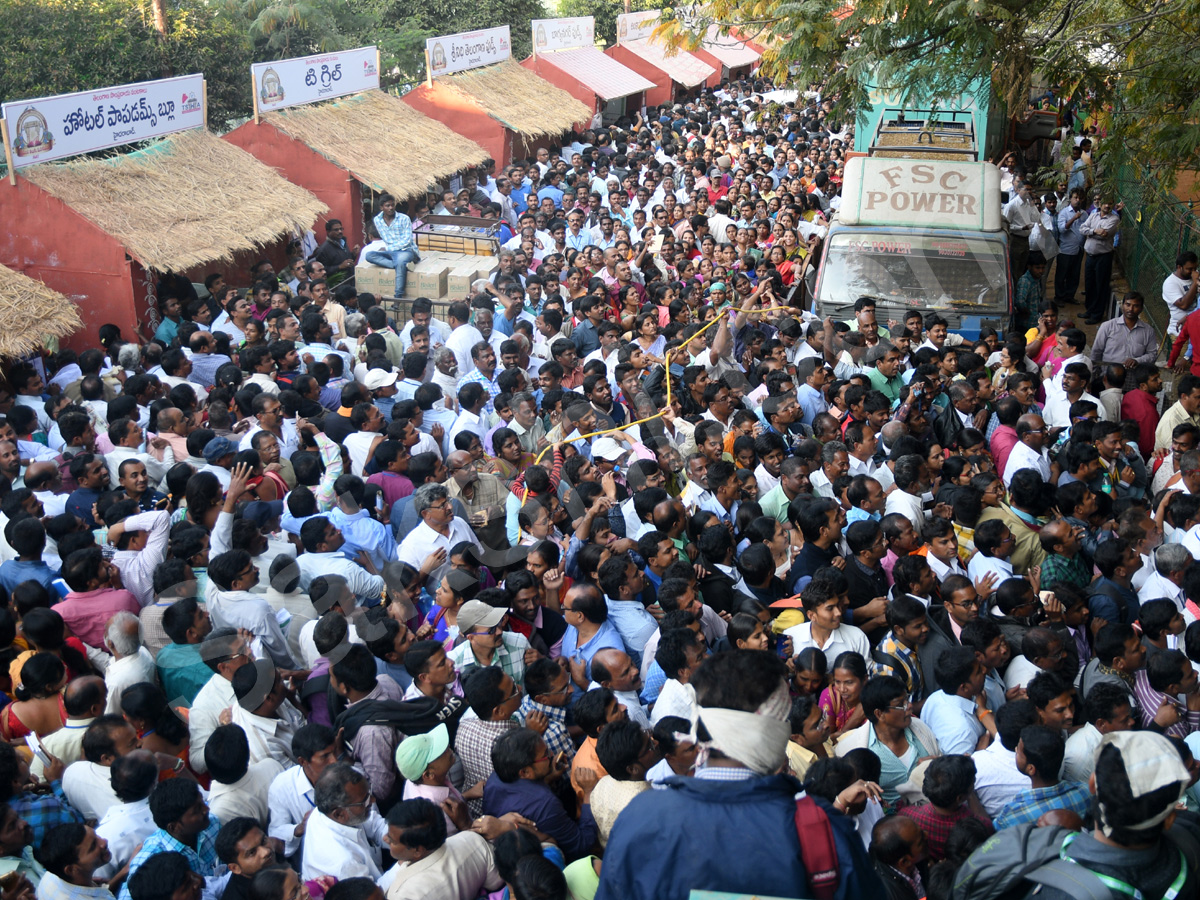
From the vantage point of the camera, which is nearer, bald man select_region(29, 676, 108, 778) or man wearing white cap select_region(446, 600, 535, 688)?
bald man select_region(29, 676, 108, 778)

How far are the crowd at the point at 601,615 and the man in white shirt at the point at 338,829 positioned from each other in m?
0.02

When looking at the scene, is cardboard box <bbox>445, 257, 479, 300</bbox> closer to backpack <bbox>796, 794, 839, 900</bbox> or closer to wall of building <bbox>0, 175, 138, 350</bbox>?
wall of building <bbox>0, 175, 138, 350</bbox>

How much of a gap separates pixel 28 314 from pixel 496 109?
38.5 ft

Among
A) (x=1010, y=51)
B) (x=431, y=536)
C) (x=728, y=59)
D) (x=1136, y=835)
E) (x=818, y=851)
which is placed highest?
(x=1010, y=51)

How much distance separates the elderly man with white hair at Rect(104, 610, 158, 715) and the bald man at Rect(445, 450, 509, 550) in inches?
80.8

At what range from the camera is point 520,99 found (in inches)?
814

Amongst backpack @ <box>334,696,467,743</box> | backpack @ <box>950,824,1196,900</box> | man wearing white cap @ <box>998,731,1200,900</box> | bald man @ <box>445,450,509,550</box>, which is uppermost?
man wearing white cap @ <box>998,731,1200,900</box>

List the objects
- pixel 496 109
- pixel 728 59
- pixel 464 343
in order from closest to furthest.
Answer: pixel 464 343 < pixel 496 109 < pixel 728 59

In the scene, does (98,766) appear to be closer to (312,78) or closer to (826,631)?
(826,631)

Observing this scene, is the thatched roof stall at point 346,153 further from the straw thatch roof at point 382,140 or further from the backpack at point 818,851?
the backpack at point 818,851

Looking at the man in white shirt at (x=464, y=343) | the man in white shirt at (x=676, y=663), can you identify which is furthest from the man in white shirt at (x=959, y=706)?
the man in white shirt at (x=464, y=343)

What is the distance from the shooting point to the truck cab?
31.6ft

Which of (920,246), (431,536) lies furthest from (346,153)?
(431,536)

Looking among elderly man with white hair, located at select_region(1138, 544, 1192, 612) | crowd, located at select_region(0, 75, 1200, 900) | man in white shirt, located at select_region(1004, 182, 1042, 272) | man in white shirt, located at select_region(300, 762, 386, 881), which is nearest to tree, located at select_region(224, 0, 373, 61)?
man in white shirt, located at select_region(1004, 182, 1042, 272)
